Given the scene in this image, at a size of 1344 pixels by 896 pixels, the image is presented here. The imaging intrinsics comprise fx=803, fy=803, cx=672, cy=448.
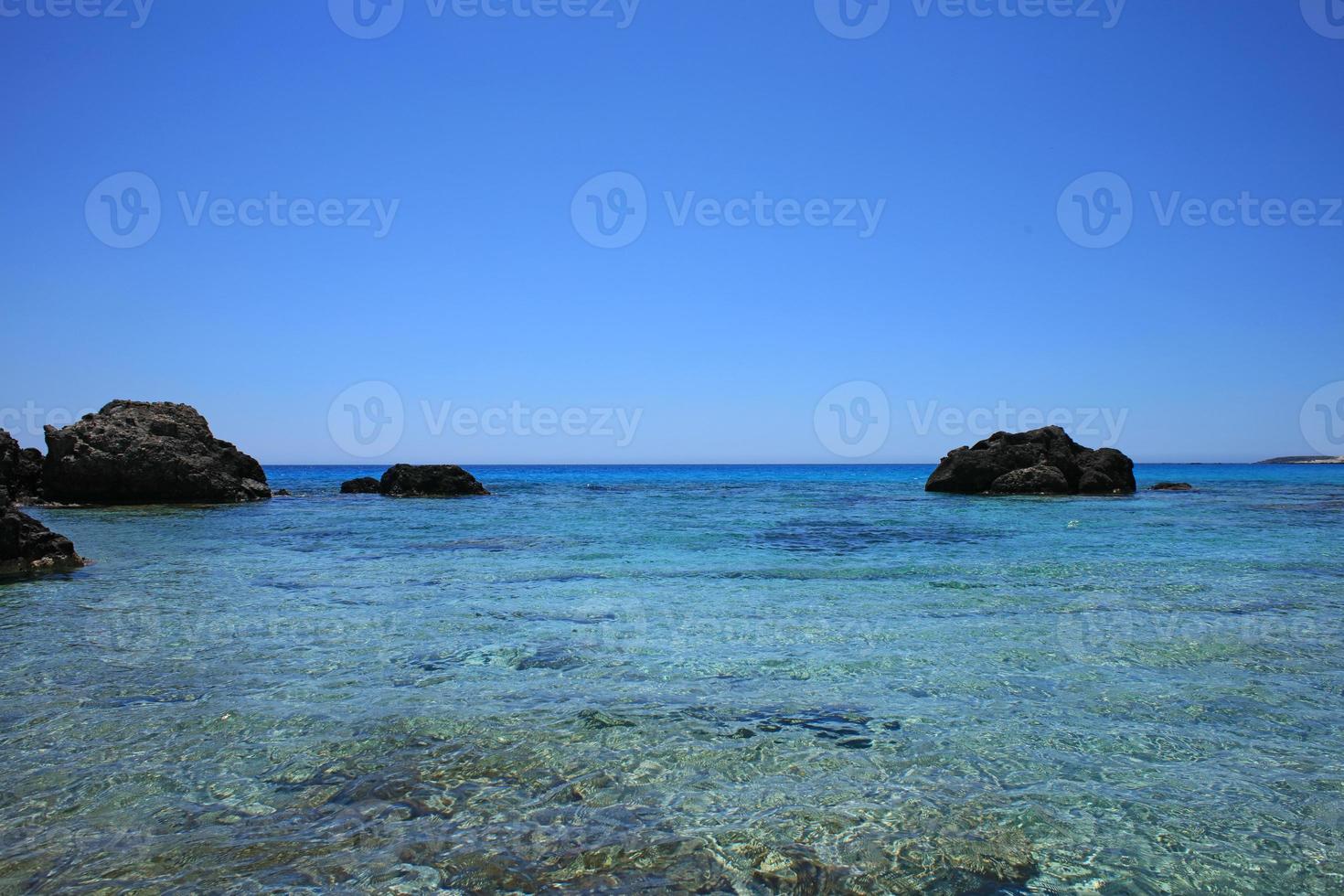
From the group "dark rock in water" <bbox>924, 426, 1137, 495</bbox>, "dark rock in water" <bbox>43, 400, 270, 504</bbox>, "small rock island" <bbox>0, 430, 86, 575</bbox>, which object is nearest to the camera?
"small rock island" <bbox>0, 430, 86, 575</bbox>

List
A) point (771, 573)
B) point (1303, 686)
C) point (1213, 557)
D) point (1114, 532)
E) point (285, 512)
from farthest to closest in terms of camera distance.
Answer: point (285, 512) < point (1114, 532) < point (1213, 557) < point (771, 573) < point (1303, 686)

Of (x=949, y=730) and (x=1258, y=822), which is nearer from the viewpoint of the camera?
(x=1258, y=822)

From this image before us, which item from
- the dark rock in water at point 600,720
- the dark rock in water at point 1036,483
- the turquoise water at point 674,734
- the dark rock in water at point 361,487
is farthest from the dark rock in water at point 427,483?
the dark rock in water at point 600,720

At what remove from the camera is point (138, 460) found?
3322 cm

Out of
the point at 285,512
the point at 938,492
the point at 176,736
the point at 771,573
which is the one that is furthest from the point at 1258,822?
the point at 938,492

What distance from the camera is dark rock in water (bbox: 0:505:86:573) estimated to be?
13.1 meters

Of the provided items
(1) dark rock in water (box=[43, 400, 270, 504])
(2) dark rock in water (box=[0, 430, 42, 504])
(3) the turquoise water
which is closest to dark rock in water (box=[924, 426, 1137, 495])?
(3) the turquoise water

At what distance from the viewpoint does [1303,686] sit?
6.79m

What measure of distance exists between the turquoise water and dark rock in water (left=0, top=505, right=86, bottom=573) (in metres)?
0.89

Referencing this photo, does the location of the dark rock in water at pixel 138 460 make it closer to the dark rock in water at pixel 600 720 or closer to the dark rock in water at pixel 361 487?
the dark rock in water at pixel 361 487

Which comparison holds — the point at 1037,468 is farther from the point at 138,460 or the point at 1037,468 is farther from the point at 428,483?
the point at 138,460

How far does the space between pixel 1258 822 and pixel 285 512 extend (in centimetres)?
3101

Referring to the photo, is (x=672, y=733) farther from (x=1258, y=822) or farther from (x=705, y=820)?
(x=1258, y=822)

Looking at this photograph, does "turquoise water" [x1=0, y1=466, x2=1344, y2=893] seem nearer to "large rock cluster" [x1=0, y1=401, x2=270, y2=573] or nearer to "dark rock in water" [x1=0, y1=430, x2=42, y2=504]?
"large rock cluster" [x1=0, y1=401, x2=270, y2=573]
